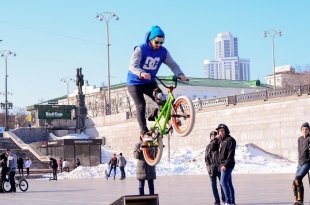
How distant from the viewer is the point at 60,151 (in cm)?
6425

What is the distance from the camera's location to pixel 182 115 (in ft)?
37.9

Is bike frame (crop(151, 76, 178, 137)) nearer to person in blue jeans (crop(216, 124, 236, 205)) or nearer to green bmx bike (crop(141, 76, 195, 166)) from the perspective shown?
green bmx bike (crop(141, 76, 195, 166))

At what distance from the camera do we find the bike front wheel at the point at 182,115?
37.1ft

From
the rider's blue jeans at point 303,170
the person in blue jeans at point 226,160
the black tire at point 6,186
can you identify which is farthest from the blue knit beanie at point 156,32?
the black tire at point 6,186

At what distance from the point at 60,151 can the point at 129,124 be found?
47.1 ft

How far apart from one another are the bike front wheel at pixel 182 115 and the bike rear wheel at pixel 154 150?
2.04 ft

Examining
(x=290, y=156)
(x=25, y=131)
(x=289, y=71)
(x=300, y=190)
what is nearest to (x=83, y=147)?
(x=290, y=156)

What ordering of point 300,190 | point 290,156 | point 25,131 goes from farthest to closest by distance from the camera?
point 25,131 → point 290,156 → point 300,190

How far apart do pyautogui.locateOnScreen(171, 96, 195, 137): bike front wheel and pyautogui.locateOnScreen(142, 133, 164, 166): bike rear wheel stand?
2.04 ft

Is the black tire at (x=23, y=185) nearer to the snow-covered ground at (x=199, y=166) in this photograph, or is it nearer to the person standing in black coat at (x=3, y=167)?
the person standing in black coat at (x=3, y=167)

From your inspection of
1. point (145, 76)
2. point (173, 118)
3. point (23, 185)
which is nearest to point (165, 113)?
point (173, 118)

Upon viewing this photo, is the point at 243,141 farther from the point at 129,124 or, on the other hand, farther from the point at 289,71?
the point at 289,71

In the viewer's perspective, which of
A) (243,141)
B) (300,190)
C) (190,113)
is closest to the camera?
(190,113)

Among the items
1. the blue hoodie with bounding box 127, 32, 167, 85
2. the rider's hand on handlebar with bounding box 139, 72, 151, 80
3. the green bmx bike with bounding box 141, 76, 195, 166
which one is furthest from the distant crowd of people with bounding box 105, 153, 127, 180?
the rider's hand on handlebar with bounding box 139, 72, 151, 80
